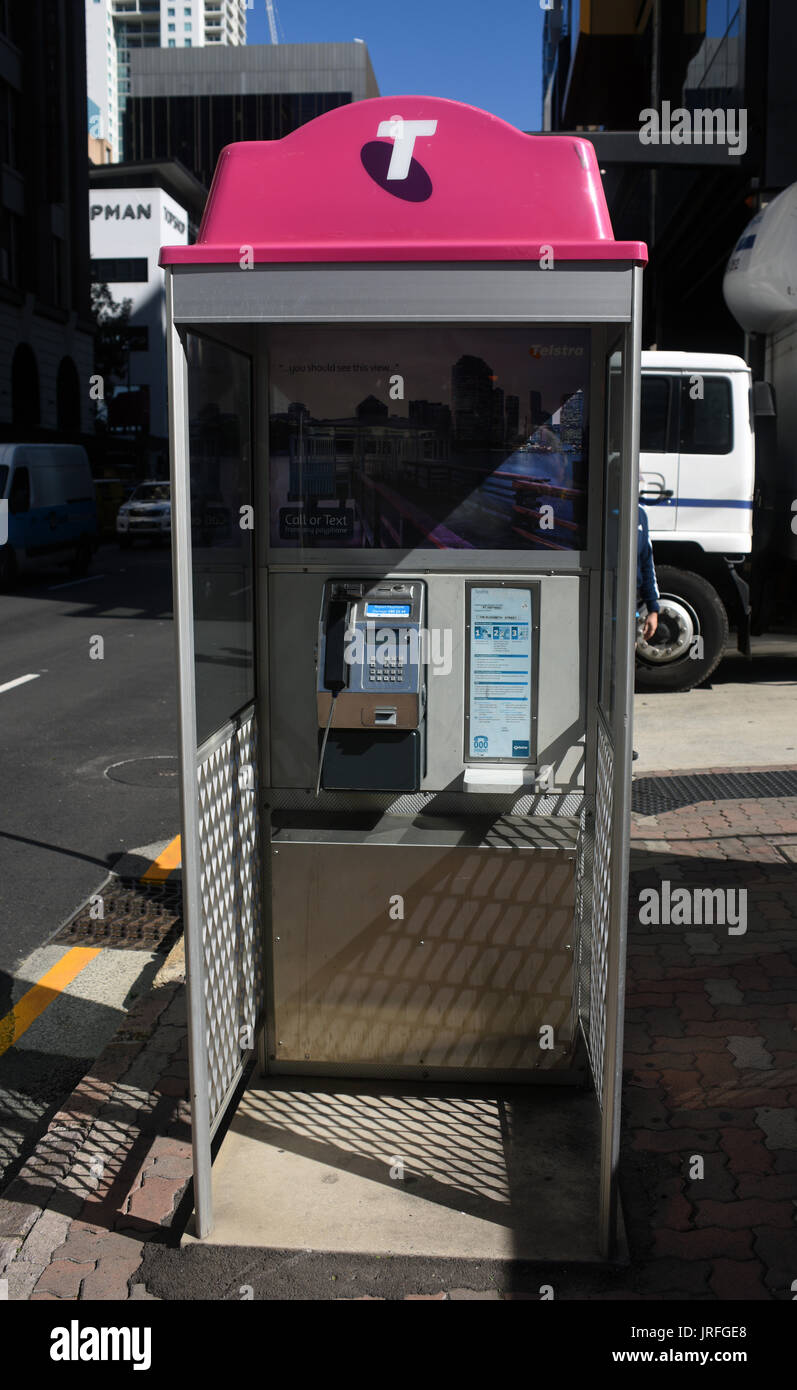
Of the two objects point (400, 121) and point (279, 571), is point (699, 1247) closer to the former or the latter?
point (279, 571)

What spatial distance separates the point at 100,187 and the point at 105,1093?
8076cm

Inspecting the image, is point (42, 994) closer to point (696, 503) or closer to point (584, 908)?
point (584, 908)

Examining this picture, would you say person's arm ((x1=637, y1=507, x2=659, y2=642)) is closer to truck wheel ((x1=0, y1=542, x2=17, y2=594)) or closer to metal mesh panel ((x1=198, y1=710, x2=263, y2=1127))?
metal mesh panel ((x1=198, y1=710, x2=263, y2=1127))

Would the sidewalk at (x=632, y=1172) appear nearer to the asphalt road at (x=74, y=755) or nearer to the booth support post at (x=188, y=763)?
the booth support post at (x=188, y=763)

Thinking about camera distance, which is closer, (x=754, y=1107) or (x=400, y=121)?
(x=400, y=121)

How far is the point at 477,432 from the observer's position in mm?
3971

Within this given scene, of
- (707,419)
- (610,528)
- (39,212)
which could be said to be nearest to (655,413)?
(707,419)

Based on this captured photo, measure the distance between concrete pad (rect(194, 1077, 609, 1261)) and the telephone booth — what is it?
0.10m

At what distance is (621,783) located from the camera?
320 centimetres

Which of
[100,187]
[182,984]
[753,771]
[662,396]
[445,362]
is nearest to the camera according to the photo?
[445,362]

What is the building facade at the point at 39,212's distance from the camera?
44.3m

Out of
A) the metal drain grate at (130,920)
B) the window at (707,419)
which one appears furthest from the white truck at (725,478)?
the metal drain grate at (130,920)

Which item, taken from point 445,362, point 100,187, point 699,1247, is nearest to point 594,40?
point 445,362

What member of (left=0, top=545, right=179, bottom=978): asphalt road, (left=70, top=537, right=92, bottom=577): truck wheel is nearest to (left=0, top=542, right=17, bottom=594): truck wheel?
(left=70, top=537, right=92, bottom=577): truck wheel
